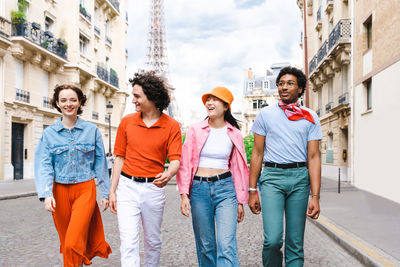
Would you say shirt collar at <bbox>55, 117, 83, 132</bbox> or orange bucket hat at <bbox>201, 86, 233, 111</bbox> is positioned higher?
orange bucket hat at <bbox>201, 86, 233, 111</bbox>

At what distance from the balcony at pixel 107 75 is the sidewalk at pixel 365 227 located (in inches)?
Result: 957

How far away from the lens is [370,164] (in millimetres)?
15906

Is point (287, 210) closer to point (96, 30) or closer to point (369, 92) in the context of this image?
point (369, 92)

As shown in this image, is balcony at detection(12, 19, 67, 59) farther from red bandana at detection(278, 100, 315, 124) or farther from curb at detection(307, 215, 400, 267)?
red bandana at detection(278, 100, 315, 124)

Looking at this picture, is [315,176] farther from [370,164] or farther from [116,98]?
[116,98]

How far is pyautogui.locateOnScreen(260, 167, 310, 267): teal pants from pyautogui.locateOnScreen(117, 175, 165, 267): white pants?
0.95 m

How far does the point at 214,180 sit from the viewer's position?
3.83 metres

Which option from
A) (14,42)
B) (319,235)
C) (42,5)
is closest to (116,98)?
(42,5)

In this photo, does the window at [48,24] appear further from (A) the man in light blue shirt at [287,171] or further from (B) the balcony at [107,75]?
(A) the man in light blue shirt at [287,171]

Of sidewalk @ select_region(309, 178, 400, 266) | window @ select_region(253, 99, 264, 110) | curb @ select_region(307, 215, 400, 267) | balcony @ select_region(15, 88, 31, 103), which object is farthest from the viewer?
window @ select_region(253, 99, 264, 110)

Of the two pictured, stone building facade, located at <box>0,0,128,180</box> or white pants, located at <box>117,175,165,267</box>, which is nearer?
white pants, located at <box>117,175,165,267</box>

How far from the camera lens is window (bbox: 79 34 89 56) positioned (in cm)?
→ 2987

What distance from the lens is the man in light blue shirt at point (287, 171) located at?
3660mm

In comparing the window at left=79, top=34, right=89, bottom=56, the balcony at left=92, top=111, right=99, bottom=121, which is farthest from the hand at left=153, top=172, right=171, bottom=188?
the balcony at left=92, top=111, right=99, bottom=121
